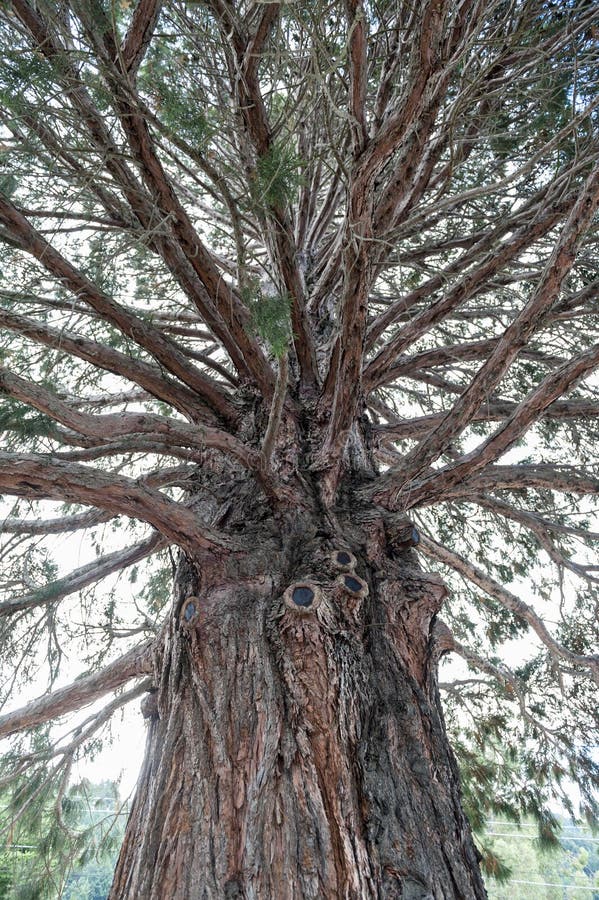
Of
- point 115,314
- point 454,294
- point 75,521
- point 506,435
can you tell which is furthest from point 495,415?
point 75,521

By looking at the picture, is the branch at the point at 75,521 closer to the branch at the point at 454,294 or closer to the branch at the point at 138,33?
the branch at the point at 454,294

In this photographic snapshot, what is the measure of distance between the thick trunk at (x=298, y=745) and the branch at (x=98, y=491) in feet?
0.63

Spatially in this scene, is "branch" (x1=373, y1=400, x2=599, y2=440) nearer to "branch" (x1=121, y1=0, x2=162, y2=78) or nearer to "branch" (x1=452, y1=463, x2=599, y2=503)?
"branch" (x1=452, y1=463, x2=599, y2=503)

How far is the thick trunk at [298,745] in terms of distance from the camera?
58.2 inches

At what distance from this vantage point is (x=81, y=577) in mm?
2775

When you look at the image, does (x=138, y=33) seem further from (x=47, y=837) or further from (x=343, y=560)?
(x=47, y=837)

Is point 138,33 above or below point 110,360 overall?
above

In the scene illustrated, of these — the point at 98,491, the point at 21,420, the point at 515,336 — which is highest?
the point at 515,336

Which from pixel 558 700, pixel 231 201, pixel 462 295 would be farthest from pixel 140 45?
pixel 558 700

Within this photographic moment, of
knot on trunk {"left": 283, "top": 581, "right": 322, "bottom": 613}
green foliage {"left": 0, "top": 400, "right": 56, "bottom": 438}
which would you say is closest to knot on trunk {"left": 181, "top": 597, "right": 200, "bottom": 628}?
knot on trunk {"left": 283, "top": 581, "right": 322, "bottom": 613}

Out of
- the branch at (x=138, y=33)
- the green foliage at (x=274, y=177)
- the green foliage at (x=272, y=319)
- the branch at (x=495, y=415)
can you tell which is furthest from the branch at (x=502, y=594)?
the branch at (x=138, y=33)

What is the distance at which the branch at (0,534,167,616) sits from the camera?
2680 mm

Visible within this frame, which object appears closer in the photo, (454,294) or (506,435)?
(506,435)

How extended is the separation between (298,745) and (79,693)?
1.38 metres
